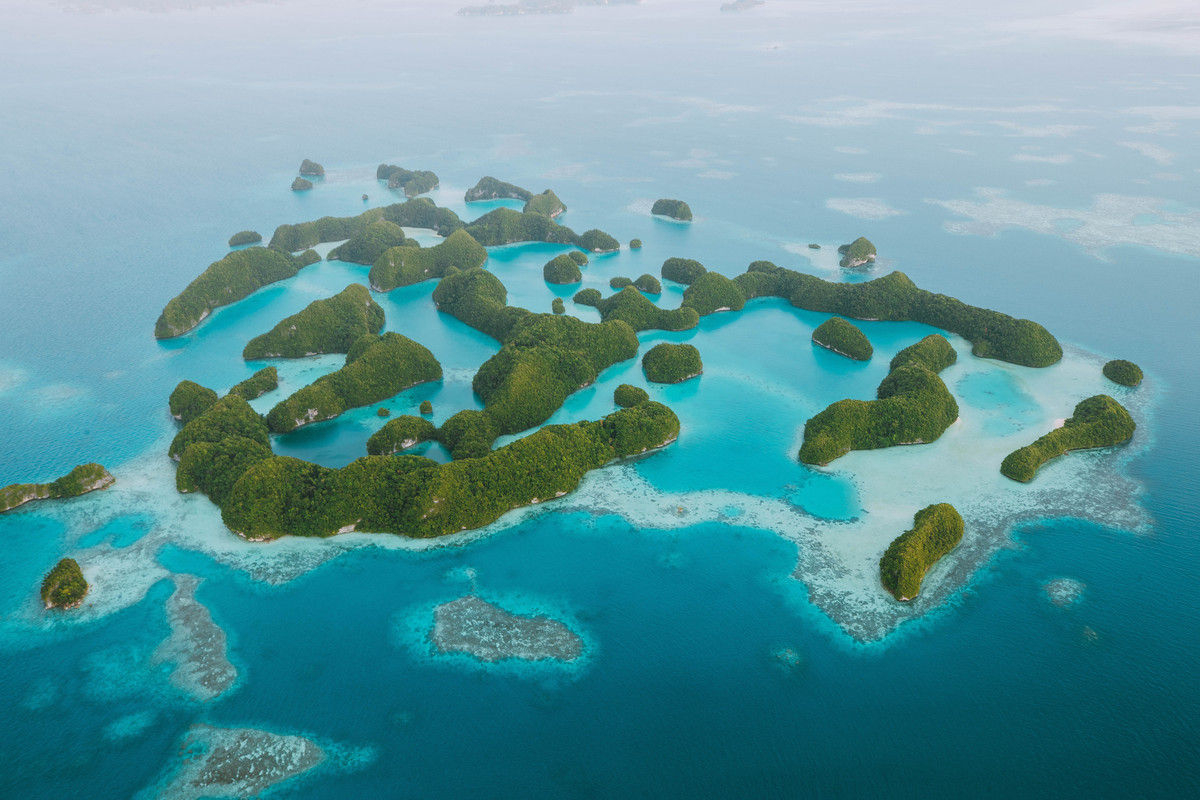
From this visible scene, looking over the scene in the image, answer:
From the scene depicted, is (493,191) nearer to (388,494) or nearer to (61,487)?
(61,487)

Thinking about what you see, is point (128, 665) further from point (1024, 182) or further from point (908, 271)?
point (1024, 182)

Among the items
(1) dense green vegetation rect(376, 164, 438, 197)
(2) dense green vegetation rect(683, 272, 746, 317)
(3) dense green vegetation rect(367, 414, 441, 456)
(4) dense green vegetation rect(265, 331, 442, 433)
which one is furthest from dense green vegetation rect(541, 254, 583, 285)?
(1) dense green vegetation rect(376, 164, 438, 197)

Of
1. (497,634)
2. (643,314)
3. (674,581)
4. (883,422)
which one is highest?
(643,314)

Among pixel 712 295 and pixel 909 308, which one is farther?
pixel 712 295

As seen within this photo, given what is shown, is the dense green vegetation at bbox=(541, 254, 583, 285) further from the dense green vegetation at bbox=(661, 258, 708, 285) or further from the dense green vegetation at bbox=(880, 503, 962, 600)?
the dense green vegetation at bbox=(880, 503, 962, 600)

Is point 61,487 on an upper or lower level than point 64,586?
upper

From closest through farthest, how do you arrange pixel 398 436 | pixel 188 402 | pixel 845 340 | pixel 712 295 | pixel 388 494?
pixel 388 494 → pixel 398 436 → pixel 188 402 → pixel 845 340 → pixel 712 295

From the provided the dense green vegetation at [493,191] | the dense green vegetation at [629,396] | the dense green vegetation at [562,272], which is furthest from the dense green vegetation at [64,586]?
the dense green vegetation at [493,191]

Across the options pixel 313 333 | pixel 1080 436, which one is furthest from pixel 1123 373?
pixel 313 333
